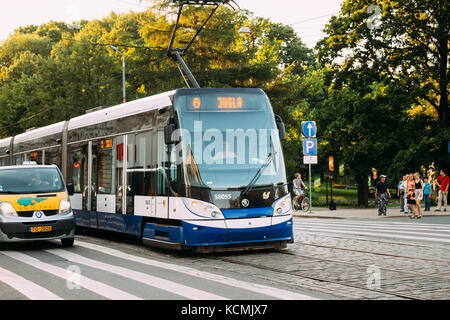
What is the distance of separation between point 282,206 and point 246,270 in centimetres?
226

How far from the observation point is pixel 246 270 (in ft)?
32.0

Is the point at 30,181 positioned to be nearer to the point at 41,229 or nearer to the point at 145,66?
the point at 41,229

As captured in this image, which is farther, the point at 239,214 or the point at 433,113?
the point at 433,113

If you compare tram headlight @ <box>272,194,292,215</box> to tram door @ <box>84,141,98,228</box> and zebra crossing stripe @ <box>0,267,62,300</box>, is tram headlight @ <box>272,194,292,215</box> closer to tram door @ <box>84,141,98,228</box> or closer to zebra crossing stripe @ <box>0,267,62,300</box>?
zebra crossing stripe @ <box>0,267,62,300</box>

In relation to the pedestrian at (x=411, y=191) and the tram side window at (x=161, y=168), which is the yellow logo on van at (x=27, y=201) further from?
the pedestrian at (x=411, y=191)

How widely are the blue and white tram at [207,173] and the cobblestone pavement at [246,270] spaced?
45 cm

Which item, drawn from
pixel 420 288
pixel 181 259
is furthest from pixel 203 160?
pixel 420 288

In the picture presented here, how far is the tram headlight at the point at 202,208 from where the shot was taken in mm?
11094

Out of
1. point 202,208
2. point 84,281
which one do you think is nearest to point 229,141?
point 202,208

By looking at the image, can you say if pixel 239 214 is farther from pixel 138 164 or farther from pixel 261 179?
pixel 138 164

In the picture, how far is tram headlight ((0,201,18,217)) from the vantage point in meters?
13.0

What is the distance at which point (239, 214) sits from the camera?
1126 cm

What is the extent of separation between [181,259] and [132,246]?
2.83m

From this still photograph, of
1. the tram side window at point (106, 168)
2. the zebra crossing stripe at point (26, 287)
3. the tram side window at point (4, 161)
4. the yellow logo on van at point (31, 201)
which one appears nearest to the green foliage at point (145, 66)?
the tram side window at point (4, 161)
